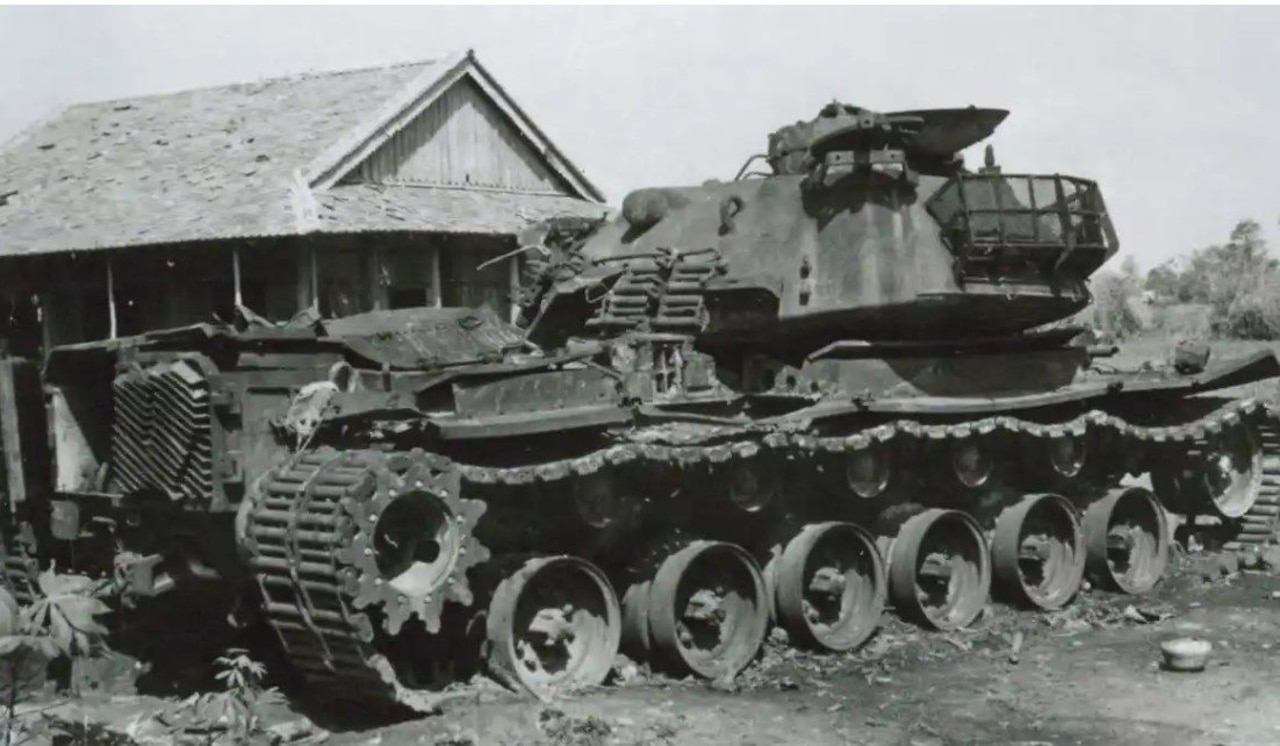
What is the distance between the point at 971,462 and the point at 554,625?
394 cm

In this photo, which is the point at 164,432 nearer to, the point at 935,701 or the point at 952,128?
the point at 935,701

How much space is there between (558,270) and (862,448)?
2965mm

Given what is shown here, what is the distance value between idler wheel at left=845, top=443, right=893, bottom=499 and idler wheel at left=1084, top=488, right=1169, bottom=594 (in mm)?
2416

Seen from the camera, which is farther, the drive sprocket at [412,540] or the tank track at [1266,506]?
the tank track at [1266,506]

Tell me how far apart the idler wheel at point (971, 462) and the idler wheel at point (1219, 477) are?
297 cm

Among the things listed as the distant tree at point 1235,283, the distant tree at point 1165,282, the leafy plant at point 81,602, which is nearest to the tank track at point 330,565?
the leafy plant at point 81,602

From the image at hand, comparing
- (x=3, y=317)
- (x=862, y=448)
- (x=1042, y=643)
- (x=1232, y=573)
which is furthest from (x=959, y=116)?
(x=3, y=317)

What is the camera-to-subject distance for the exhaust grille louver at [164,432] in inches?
329

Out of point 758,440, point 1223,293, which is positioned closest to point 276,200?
point 758,440

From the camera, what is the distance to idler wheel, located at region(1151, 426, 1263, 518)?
46.0 feet

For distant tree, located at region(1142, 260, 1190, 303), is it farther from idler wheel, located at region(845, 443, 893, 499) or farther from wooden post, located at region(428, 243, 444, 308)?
idler wheel, located at region(845, 443, 893, 499)

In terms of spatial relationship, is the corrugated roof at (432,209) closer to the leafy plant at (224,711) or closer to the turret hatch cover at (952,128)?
the turret hatch cover at (952,128)

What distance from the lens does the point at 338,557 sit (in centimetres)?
768

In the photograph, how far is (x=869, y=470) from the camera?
36.3 ft
